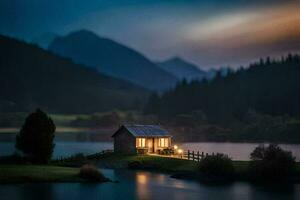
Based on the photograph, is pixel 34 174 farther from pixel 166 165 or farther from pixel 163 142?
pixel 163 142

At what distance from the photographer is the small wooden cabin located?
365 ft

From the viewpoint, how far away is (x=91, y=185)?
75.4 meters

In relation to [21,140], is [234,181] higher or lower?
lower

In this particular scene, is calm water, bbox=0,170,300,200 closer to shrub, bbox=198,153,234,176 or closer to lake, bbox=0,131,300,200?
lake, bbox=0,131,300,200

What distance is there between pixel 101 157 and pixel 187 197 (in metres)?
44.5

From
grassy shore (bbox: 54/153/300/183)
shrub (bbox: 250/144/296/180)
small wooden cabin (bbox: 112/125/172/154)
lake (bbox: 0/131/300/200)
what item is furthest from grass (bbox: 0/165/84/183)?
small wooden cabin (bbox: 112/125/172/154)

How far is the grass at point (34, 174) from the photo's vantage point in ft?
247

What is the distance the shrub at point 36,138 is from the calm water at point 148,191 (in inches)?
675

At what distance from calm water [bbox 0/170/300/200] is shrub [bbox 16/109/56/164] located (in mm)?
17138

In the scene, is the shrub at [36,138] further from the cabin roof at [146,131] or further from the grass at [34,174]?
the cabin roof at [146,131]

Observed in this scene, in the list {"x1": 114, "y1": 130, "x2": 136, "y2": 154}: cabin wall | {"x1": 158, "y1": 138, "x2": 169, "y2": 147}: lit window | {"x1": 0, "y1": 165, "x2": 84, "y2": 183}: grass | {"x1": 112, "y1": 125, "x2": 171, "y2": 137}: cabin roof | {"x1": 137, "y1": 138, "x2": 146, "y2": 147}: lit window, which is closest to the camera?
{"x1": 0, "y1": 165, "x2": 84, "y2": 183}: grass

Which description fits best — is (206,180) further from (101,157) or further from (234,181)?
(101,157)

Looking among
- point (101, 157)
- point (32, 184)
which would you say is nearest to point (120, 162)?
point (101, 157)

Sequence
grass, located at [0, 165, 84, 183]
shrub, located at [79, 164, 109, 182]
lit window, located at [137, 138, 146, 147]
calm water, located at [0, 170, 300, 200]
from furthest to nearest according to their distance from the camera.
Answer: lit window, located at [137, 138, 146, 147] → shrub, located at [79, 164, 109, 182] → grass, located at [0, 165, 84, 183] → calm water, located at [0, 170, 300, 200]
